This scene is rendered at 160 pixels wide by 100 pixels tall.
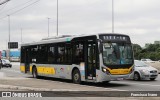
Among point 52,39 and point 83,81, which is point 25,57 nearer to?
point 52,39

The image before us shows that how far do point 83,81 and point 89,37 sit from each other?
Result: 344 cm

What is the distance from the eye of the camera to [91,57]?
21141mm

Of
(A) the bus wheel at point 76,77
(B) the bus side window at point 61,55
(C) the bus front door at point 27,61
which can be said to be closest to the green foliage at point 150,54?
(C) the bus front door at point 27,61

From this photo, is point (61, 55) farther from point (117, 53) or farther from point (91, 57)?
point (117, 53)

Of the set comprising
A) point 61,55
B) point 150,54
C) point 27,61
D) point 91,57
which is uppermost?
point 150,54

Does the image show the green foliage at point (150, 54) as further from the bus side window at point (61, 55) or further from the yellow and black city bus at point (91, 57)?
the bus side window at point (61, 55)

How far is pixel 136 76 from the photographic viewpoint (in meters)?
25.8

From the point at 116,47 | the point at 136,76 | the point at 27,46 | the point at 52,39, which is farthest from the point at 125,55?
the point at 27,46

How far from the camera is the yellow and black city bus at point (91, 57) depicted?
20.5 metres

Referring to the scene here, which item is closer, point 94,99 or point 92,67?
point 94,99

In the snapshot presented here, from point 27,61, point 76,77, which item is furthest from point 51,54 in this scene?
point 27,61

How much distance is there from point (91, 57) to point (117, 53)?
4.79 feet

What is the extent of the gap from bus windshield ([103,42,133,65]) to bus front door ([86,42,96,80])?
732 mm

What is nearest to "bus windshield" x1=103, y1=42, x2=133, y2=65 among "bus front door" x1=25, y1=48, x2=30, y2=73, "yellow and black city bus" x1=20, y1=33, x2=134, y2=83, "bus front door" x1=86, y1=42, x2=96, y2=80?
"yellow and black city bus" x1=20, y1=33, x2=134, y2=83
